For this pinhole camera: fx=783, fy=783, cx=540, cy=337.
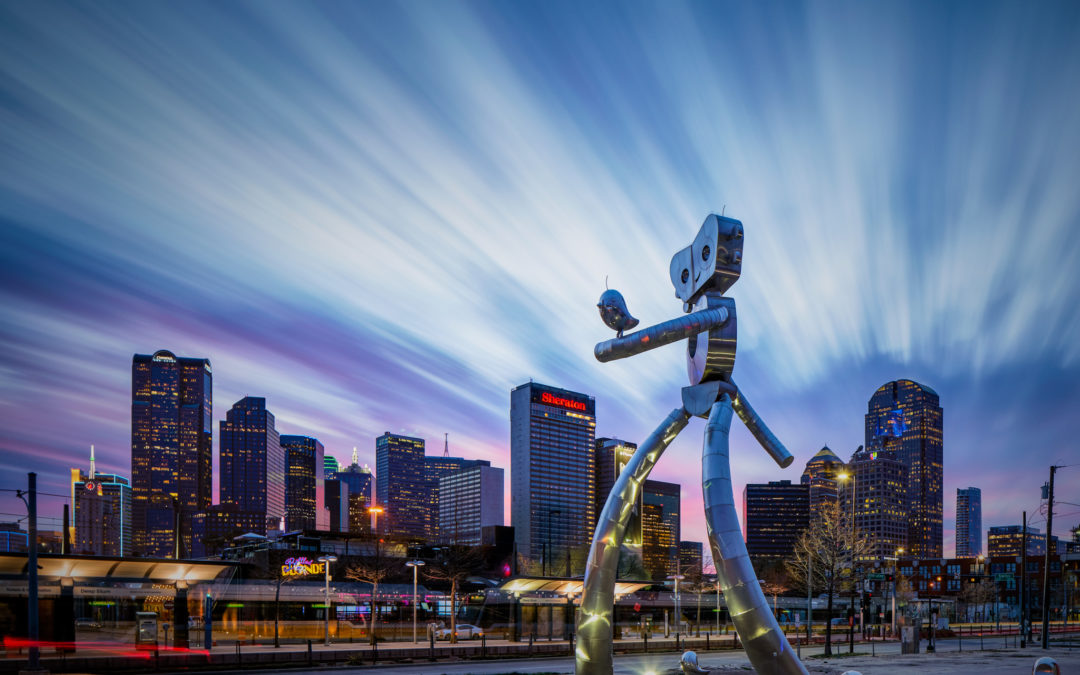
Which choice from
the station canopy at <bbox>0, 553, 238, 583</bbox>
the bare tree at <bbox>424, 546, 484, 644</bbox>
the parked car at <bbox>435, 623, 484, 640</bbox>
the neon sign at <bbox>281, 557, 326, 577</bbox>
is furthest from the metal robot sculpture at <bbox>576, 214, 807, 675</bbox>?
the neon sign at <bbox>281, 557, 326, 577</bbox>

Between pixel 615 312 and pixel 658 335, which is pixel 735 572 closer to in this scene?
pixel 658 335

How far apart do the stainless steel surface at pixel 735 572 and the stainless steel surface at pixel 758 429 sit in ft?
4.05

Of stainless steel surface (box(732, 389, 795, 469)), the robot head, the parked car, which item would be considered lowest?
the parked car

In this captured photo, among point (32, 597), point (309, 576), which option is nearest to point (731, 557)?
point (32, 597)

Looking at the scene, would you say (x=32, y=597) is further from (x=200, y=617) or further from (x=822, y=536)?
(x=822, y=536)

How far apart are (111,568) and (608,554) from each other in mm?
33071

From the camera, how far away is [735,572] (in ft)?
41.8

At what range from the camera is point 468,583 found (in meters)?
81.3

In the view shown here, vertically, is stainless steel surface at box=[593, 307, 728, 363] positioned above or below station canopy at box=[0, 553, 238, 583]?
above

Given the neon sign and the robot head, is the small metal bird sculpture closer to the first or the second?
the robot head

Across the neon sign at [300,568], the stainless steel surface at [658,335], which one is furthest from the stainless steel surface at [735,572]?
the neon sign at [300,568]

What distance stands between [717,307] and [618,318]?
1.98 metres

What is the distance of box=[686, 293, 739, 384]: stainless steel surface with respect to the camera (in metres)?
14.4

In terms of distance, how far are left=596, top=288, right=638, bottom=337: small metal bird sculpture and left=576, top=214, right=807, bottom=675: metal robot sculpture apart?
0.02m
